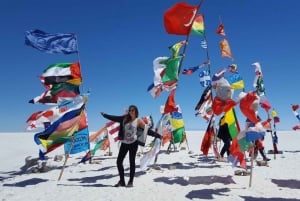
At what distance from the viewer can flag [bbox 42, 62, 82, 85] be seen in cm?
1257

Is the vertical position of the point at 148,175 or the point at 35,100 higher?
the point at 35,100

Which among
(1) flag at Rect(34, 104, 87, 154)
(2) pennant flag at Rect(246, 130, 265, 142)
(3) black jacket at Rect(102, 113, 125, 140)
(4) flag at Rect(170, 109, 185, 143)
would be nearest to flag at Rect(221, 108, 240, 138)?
(2) pennant flag at Rect(246, 130, 265, 142)

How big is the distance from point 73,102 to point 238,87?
497 cm

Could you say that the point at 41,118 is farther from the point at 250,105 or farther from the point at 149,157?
the point at 250,105

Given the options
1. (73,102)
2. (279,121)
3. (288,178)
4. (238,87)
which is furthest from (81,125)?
(279,121)

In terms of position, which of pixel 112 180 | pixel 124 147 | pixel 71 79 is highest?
pixel 71 79

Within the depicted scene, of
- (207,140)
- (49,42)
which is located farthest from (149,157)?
(49,42)

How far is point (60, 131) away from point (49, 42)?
3161 millimetres

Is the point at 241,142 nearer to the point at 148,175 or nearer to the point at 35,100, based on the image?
the point at 148,175

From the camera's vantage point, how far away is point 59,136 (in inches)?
438

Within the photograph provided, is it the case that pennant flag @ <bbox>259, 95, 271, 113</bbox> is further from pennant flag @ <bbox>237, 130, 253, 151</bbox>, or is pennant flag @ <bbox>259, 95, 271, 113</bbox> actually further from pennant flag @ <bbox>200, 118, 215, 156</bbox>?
pennant flag @ <bbox>200, 118, 215, 156</bbox>

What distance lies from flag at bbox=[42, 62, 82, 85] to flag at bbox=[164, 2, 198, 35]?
3.75 metres

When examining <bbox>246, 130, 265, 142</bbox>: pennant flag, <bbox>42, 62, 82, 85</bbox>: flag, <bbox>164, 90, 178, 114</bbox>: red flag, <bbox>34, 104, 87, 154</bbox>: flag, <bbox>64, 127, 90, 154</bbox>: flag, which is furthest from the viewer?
<bbox>42, 62, 82, 85</bbox>: flag

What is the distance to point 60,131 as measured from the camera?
11.1m
